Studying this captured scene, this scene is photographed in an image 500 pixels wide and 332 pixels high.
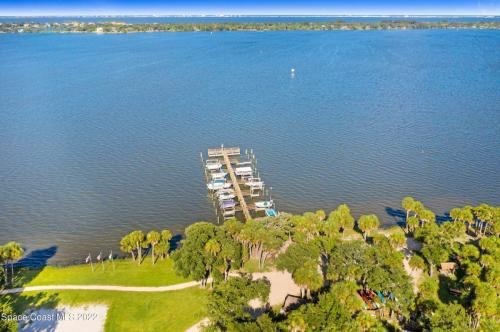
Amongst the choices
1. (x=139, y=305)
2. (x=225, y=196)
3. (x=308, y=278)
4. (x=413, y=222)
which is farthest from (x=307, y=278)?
(x=225, y=196)

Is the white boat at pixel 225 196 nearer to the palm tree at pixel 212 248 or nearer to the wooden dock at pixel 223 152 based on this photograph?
the wooden dock at pixel 223 152

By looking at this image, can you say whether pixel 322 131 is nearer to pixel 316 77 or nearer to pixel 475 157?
pixel 475 157

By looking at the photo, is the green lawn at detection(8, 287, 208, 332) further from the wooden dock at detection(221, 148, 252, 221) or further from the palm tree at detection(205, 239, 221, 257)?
the wooden dock at detection(221, 148, 252, 221)

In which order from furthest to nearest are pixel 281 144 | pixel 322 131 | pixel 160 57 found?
pixel 160 57
pixel 322 131
pixel 281 144

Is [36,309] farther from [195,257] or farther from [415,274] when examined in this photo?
[415,274]

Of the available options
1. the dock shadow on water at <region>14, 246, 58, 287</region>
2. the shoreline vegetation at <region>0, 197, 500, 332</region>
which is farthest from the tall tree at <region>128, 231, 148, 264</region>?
the dock shadow on water at <region>14, 246, 58, 287</region>

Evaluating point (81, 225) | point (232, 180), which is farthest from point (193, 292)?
point (232, 180)
